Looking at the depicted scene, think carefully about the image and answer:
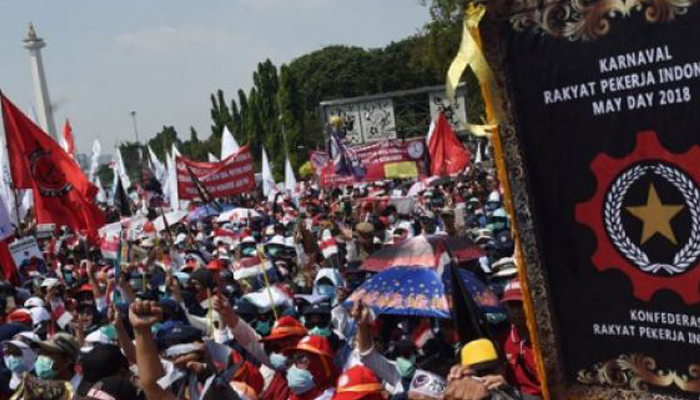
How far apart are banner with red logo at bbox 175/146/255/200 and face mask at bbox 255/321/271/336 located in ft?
34.2

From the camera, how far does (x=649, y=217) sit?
2.74 m

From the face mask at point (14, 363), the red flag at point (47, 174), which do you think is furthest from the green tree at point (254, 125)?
the face mask at point (14, 363)

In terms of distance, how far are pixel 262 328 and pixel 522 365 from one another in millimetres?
2567

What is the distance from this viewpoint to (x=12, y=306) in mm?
9516

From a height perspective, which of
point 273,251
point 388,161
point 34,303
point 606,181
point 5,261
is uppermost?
point 606,181

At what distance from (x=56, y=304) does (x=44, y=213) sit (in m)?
1.44

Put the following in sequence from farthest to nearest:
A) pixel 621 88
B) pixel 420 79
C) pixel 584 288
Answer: pixel 420 79, pixel 584 288, pixel 621 88

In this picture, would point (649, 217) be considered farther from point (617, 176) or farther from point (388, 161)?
point (388, 161)

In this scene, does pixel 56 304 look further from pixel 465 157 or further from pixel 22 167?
pixel 465 157

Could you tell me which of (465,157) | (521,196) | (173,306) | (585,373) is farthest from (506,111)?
(465,157)

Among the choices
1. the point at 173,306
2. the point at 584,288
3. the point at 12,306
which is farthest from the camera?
the point at 12,306

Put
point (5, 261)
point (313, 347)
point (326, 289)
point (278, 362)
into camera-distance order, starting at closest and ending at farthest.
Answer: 1. point (313, 347)
2. point (278, 362)
3. point (326, 289)
4. point (5, 261)

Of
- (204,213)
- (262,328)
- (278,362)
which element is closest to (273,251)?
(262,328)

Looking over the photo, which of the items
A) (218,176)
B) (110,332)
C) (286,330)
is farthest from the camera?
(218,176)
